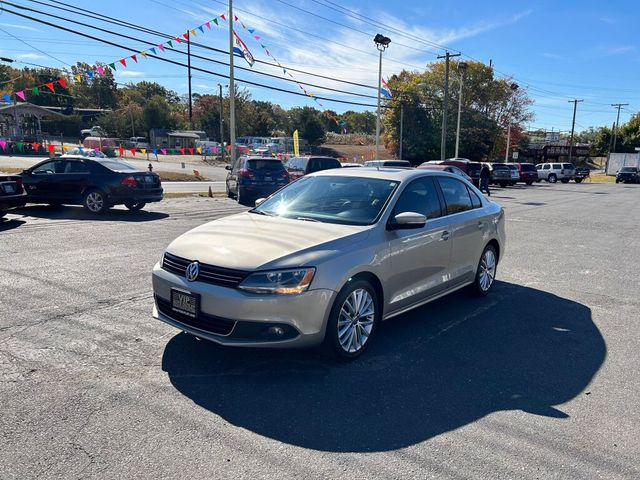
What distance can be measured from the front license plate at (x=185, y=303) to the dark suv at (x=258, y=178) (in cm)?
1249

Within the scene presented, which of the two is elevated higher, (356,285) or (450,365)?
(356,285)

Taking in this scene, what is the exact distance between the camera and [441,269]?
209 inches

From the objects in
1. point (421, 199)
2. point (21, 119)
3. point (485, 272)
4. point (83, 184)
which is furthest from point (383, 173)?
point (21, 119)

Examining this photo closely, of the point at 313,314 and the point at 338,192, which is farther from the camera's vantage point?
the point at 338,192

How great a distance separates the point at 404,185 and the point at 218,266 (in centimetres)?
218

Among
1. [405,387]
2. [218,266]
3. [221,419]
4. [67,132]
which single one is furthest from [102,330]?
[67,132]

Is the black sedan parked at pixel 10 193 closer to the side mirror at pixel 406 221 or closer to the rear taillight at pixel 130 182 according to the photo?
the rear taillight at pixel 130 182

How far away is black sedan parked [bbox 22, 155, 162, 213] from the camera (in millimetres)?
12672

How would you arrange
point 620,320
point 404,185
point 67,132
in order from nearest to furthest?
point 404,185 → point 620,320 → point 67,132

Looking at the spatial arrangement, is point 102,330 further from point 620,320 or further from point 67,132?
point 67,132

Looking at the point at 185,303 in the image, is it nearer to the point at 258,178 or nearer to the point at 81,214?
the point at 81,214

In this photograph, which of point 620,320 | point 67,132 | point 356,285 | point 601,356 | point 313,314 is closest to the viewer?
point 313,314

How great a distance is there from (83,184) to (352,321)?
10848 mm

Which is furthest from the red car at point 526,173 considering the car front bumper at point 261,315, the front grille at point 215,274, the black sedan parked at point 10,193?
the front grille at point 215,274
